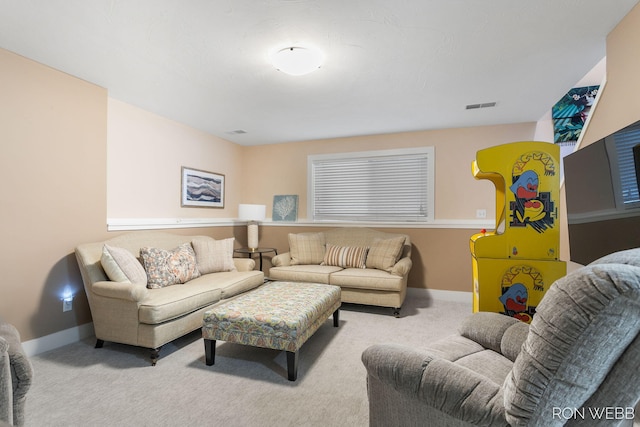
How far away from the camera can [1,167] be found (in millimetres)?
2342

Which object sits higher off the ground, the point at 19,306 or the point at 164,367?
the point at 19,306

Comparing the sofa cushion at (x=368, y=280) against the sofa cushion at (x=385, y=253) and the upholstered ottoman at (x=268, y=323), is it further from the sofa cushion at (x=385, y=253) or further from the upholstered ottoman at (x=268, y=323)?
the upholstered ottoman at (x=268, y=323)

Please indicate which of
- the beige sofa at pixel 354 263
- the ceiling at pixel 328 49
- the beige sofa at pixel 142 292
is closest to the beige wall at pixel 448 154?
the ceiling at pixel 328 49

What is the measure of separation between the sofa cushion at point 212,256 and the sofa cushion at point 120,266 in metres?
0.85

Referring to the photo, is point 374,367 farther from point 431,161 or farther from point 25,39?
point 431,161

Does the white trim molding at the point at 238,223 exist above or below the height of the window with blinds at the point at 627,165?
below

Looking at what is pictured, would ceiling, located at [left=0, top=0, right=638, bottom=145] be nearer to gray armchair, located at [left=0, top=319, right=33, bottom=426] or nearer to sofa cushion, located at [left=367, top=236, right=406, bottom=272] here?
sofa cushion, located at [left=367, top=236, right=406, bottom=272]

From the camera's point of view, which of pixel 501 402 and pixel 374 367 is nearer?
pixel 501 402

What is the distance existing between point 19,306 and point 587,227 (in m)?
4.26

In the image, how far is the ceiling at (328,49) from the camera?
185 cm

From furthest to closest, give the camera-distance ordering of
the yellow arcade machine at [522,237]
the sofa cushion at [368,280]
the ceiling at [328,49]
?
the sofa cushion at [368,280] → the yellow arcade machine at [522,237] → the ceiling at [328,49]

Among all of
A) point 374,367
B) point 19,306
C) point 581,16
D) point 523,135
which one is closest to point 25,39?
point 19,306

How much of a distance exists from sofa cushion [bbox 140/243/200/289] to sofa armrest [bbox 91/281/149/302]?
1.44 feet

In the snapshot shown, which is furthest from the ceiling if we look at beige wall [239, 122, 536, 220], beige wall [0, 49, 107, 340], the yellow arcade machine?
the yellow arcade machine
